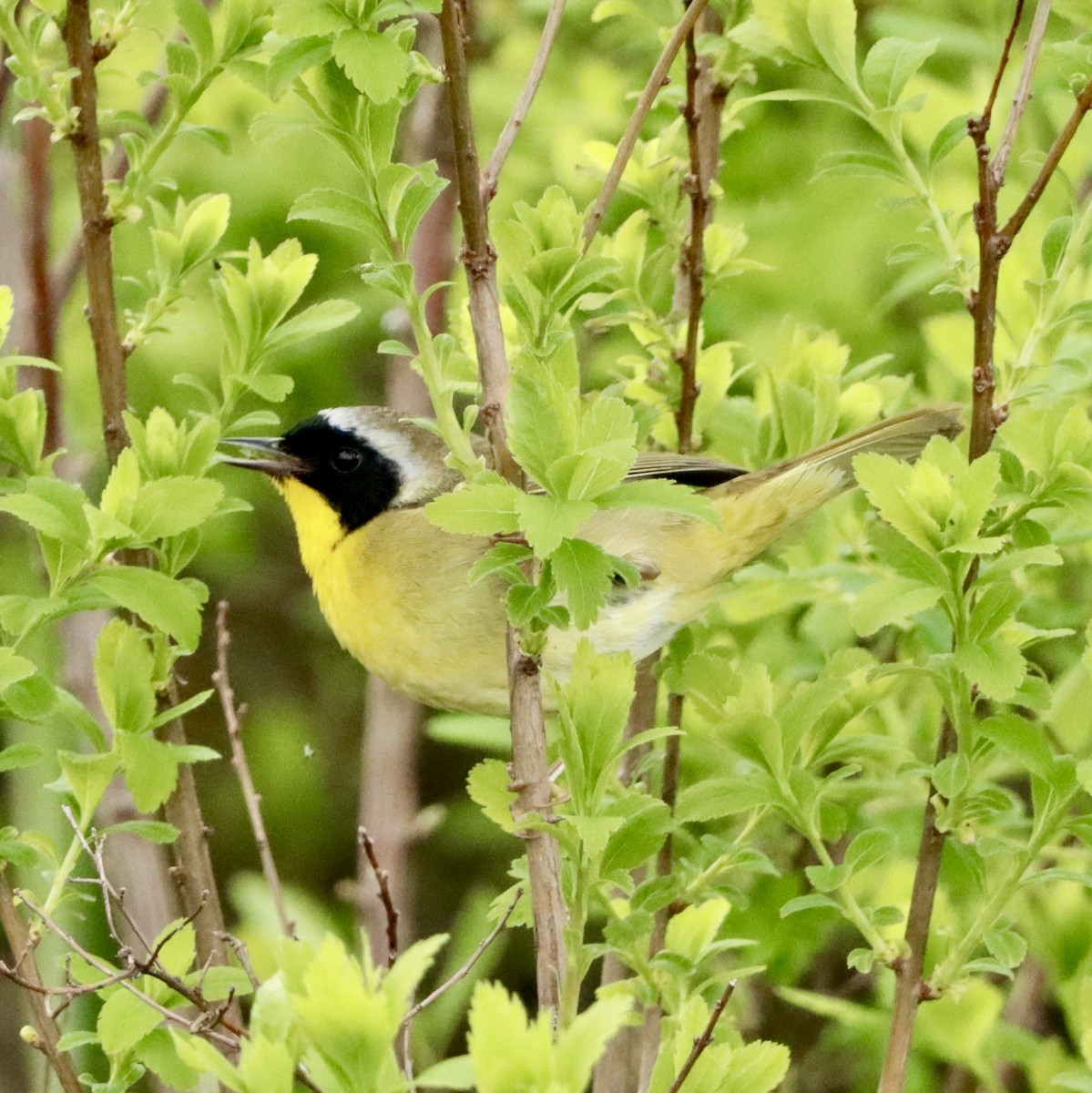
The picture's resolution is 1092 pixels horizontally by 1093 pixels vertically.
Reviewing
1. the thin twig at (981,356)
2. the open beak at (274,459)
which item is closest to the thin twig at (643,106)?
the thin twig at (981,356)

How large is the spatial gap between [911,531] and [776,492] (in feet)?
3.44

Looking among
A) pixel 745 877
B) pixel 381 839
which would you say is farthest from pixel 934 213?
pixel 381 839

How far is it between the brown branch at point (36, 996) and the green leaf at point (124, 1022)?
0.14ft

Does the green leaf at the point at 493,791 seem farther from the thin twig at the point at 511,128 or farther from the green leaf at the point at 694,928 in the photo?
the thin twig at the point at 511,128

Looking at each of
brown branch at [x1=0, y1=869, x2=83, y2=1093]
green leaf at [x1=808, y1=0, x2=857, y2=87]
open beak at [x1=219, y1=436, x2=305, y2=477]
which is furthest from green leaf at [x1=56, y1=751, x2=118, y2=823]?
open beak at [x1=219, y1=436, x2=305, y2=477]

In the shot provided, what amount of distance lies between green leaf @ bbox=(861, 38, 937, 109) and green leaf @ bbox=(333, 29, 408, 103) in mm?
529

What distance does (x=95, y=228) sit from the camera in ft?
5.94

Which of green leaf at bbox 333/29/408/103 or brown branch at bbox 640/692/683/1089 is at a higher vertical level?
green leaf at bbox 333/29/408/103

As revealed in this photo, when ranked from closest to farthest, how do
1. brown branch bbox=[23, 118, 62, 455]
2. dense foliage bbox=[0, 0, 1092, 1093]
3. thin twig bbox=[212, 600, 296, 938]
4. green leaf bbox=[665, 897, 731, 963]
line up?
dense foliage bbox=[0, 0, 1092, 1093], green leaf bbox=[665, 897, 731, 963], thin twig bbox=[212, 600, 296, 938], brown branch bbox=[23, 118, 62, 455]

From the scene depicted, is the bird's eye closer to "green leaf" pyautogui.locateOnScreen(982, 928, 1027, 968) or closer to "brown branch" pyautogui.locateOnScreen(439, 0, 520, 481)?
"brown branch" pyautogui.locateOnScreen(439, 0, 520, 481)

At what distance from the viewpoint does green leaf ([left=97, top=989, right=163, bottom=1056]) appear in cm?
160

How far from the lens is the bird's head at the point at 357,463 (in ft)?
9.57

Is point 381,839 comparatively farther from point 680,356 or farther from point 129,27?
point 129,27

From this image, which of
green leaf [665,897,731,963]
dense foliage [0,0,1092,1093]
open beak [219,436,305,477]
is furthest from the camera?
open beak [219,436,305,477]
